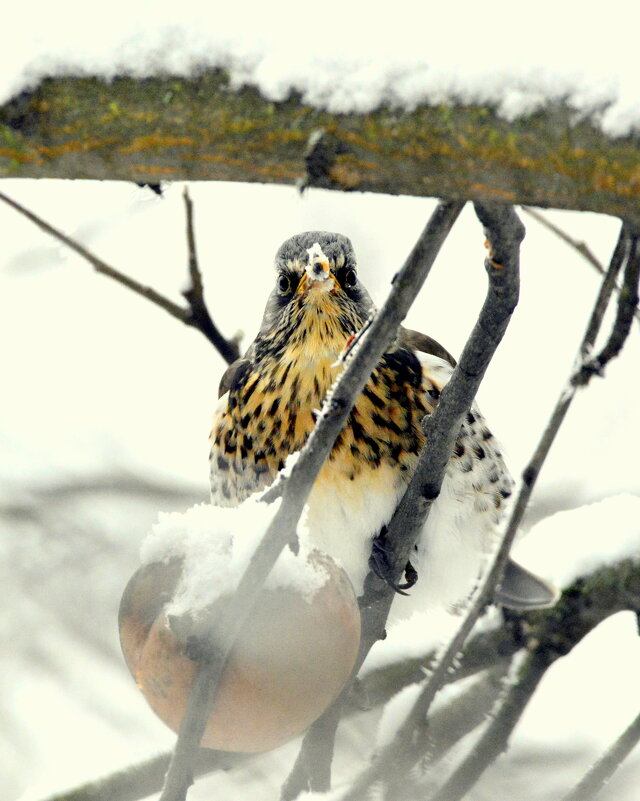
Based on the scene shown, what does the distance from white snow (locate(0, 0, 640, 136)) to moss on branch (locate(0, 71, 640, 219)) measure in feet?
0.06

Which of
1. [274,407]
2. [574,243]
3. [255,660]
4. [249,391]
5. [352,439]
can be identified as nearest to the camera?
[255,660]

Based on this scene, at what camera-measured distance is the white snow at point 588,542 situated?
3.00 m

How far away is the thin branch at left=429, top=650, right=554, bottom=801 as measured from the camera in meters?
2.41

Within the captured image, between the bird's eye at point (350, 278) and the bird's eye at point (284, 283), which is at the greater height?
the bird's eye at point (350, 278)

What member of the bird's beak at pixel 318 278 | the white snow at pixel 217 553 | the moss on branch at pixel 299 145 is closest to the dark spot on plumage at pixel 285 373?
the bird's beak at pixel 318 278

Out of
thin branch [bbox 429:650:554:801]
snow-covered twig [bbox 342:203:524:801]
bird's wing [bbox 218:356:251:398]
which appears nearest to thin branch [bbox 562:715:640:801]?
thin branch [bbox 429:650:554:801]

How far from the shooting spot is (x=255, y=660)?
62.3 inches

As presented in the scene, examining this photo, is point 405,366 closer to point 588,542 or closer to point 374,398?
point 374,398

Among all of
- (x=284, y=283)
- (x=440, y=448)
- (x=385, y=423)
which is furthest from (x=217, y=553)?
(x=284, y=283)

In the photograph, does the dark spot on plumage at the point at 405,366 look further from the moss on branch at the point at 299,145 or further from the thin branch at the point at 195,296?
the moss on branch at the point at 299,145

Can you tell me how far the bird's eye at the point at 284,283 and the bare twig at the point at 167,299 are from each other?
16.9 inches

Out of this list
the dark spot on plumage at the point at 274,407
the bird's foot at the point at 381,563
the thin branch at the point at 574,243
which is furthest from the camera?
the dark spot on plumage at the point at 274,407

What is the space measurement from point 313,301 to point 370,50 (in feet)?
5.93

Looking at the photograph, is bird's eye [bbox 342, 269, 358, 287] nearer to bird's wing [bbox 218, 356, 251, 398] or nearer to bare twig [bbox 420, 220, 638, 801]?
bird's wing [bbox 218, 356, 251, 398]
